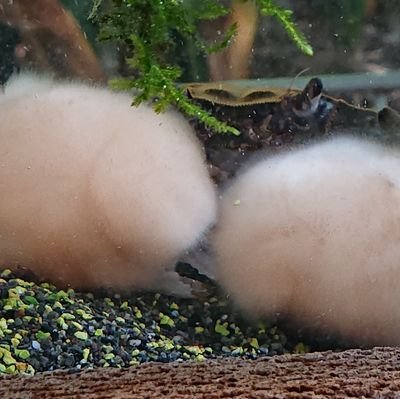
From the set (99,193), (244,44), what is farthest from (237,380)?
(244,44)

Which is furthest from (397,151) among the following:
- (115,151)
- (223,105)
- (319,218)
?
(115,151)

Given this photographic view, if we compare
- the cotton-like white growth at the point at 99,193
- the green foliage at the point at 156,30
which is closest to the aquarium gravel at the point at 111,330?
the cotton-like white growth at the point at 99,193

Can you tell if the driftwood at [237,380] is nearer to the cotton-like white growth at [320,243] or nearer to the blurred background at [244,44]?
the cotton-like white growth at [320,243]

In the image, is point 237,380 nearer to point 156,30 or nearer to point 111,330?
point 111,330

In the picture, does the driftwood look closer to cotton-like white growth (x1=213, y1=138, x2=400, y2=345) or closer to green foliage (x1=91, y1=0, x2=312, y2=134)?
cotton-like white growth (x1=213, y1=138, x2=400, y2=345)

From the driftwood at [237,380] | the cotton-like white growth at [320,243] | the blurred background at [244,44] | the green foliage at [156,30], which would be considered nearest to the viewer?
the driftwood at [237,380]

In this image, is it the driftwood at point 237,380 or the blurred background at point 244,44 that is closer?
the driftwood at point 237,380
